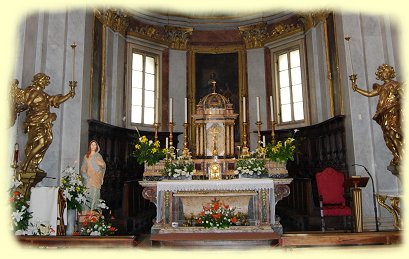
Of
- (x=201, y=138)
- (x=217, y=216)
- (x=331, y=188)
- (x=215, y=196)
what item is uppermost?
(x=201, y=138)

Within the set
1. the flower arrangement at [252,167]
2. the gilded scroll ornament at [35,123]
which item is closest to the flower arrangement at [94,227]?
the gilded scroll ornament at [35,123]

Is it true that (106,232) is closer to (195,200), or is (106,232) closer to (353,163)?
(195,200)

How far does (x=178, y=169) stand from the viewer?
8117mm

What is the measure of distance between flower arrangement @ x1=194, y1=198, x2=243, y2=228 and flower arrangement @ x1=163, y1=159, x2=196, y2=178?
0.96m

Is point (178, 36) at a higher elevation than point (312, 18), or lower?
higher

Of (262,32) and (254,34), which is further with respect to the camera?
(254,34)

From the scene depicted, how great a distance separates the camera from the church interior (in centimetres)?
679

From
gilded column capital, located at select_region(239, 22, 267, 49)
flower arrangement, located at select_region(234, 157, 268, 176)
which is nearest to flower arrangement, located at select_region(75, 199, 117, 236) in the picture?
flower arrangement, located at select_region(234, 157, 268, 176)

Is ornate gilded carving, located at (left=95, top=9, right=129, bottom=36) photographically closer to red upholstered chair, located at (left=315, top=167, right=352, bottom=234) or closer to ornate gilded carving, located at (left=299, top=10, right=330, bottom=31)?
ornate gilded carving, located at (left=299, top=10, right=330, bottom=31)

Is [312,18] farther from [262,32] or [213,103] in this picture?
[213,103]

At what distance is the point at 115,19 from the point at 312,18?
21.1ft

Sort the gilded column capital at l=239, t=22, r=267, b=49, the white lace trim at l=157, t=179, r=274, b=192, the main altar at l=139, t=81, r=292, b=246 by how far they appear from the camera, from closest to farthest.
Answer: the main altar at l=139, t=81, r=292, b=246
the white lace trim at l=157, t=179, r=274, b=192
the gilded column capital at l=239, t=22, r=267, b=49

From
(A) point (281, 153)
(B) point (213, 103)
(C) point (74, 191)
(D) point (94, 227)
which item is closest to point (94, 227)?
(D) point (94, 227)
